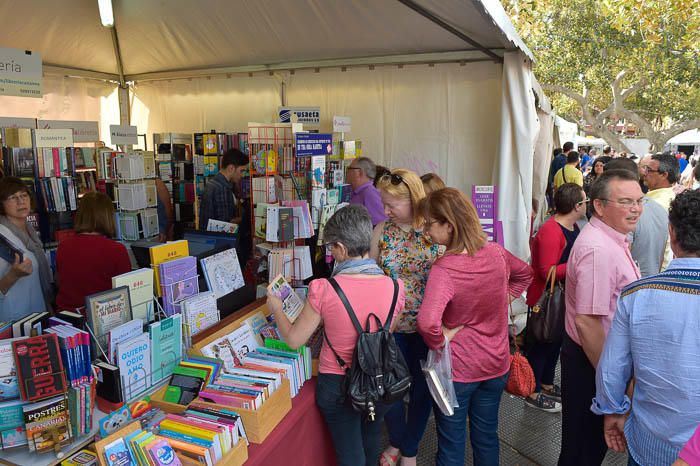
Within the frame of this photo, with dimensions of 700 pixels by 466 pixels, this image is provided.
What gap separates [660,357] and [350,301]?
1059 millimetres

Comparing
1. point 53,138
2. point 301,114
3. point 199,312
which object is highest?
point 301,114

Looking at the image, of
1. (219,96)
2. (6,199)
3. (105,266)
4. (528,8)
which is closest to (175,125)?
(219,96)

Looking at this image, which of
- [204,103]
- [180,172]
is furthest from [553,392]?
[204,103]

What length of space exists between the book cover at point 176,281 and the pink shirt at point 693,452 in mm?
1955

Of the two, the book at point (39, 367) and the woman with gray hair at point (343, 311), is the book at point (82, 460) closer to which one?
the book at point (39, 367)

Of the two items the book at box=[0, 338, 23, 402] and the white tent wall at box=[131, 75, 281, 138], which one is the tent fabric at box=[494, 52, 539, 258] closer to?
the white tent wall at box=[131, 75, 281, 138]

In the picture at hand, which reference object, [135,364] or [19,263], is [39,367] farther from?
[19,263]

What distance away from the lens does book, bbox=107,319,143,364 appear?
1744 mm

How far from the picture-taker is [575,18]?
11.4 meters

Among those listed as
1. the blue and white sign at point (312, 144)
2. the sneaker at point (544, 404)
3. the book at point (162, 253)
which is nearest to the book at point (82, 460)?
the book at point (162, 253)

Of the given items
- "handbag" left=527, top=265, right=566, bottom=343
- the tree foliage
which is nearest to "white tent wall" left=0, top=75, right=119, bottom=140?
"handbag" left=527, top=265, right=566, bottom=343

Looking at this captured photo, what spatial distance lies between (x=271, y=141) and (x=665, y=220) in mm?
3082

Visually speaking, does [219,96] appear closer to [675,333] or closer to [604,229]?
[604,229]

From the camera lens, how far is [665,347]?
4.51 feet
